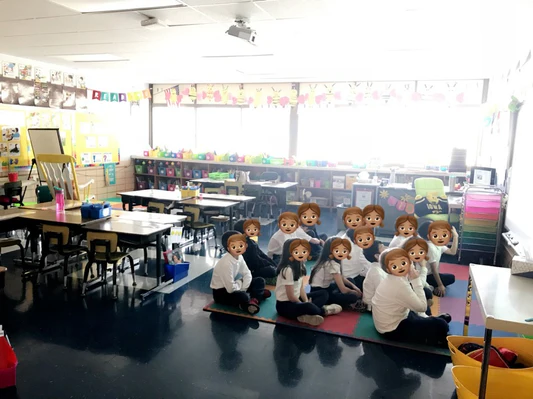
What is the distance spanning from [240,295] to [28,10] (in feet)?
13.7

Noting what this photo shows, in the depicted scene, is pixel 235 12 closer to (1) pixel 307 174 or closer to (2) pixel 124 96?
(1) pixel 307 174

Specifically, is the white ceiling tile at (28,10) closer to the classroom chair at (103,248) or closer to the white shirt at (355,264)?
the classroom chair at (103,248)

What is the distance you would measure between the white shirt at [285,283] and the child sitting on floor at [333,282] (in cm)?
35

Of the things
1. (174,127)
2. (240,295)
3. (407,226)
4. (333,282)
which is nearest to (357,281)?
(333,282)

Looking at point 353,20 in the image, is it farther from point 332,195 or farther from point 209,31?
point 332,195

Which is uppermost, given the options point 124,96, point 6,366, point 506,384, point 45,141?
point 124,96

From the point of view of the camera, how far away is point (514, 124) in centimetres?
520

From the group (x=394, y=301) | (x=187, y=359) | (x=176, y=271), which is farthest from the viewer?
(x=176, y=271)

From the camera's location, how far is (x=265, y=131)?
35.2 feet

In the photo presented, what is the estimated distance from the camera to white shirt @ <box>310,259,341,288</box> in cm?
394

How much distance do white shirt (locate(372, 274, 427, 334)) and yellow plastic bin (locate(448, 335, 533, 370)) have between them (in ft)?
1.12

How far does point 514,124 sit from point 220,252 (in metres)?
4.15

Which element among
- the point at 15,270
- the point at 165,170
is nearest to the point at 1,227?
the point at 15,270

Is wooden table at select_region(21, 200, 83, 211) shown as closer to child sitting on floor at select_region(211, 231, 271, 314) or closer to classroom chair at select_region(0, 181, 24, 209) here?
classroom chair at select_region(0, 181, 24, 209)
